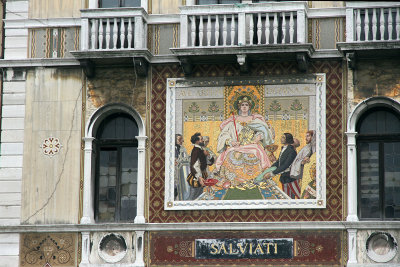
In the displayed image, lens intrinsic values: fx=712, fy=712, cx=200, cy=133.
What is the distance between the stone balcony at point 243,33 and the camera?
52.2ft

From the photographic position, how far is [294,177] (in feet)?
51.8

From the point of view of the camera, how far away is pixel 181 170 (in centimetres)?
1636

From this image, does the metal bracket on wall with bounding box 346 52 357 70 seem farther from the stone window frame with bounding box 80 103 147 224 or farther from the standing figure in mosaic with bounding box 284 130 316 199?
the stone window frame with bounding box 80 103 147 224

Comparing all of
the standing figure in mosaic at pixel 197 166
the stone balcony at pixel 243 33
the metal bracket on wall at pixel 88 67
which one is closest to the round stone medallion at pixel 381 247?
the standing figure in mosaic at pixel 197 166

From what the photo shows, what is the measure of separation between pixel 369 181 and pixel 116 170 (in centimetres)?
584

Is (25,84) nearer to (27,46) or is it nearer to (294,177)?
(27,46)

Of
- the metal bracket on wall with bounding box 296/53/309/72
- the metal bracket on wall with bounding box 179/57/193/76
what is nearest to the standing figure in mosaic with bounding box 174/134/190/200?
the metal bracket on wall with bounding box 179/57/193/76

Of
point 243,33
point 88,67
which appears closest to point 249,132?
point 243,33

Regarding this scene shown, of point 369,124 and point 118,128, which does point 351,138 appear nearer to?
point 369,124

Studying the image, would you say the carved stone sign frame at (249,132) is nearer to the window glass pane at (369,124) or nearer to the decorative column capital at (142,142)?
the decorative column capital at (142,142)

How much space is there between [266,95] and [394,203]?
12.2 feet

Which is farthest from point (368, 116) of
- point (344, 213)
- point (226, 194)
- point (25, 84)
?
point (25, 84)

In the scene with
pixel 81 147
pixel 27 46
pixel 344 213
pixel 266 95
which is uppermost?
pixel 27 46

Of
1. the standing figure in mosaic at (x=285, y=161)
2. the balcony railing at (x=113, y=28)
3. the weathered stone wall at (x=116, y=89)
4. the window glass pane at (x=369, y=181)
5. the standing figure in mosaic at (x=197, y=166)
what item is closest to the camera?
the window glass pane at (x=369, y=181)
